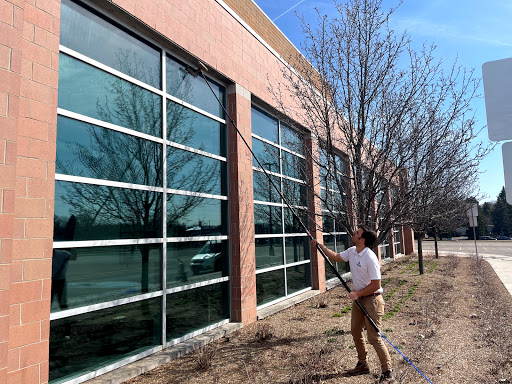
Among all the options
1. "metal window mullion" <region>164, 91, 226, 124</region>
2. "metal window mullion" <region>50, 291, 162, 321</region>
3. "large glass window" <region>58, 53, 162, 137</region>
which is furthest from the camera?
"metal window mullion" <region>164, 91, 226, 124</region>

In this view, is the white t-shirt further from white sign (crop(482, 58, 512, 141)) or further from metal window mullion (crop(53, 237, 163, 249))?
metal window mullion (crop(53, 237, 163, 249))

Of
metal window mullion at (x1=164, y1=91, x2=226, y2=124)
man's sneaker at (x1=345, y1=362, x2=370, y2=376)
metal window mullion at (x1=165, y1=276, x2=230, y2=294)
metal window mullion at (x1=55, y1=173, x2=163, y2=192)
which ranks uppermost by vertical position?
metal window mullion at (x1=164, y1=91, x2=226, y2=124)

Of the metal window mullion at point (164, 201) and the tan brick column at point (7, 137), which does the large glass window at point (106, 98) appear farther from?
the tan brick column at point (7, 137)

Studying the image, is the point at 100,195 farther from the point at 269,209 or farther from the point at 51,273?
the point at 269,209

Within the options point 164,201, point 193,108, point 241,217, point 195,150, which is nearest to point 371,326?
point 164,201

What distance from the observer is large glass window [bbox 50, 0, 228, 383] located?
4402 millimetres

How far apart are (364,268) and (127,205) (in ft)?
10.8

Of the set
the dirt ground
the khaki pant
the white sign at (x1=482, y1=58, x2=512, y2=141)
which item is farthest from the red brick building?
the white sign at (x1=482, y1=58, x2=512, y2=141)

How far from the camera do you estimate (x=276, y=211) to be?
920 cm

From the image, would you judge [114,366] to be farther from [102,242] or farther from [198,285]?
[198,285]

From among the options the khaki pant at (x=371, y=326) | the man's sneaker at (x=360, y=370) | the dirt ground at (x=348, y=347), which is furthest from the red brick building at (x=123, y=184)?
the khaki pant at (x=371, y=326)

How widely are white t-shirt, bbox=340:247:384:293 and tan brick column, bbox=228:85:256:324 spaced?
2904mm

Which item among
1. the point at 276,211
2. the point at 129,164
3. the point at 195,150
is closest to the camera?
the point at 129,164

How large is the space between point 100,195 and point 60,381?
2.18 metres
